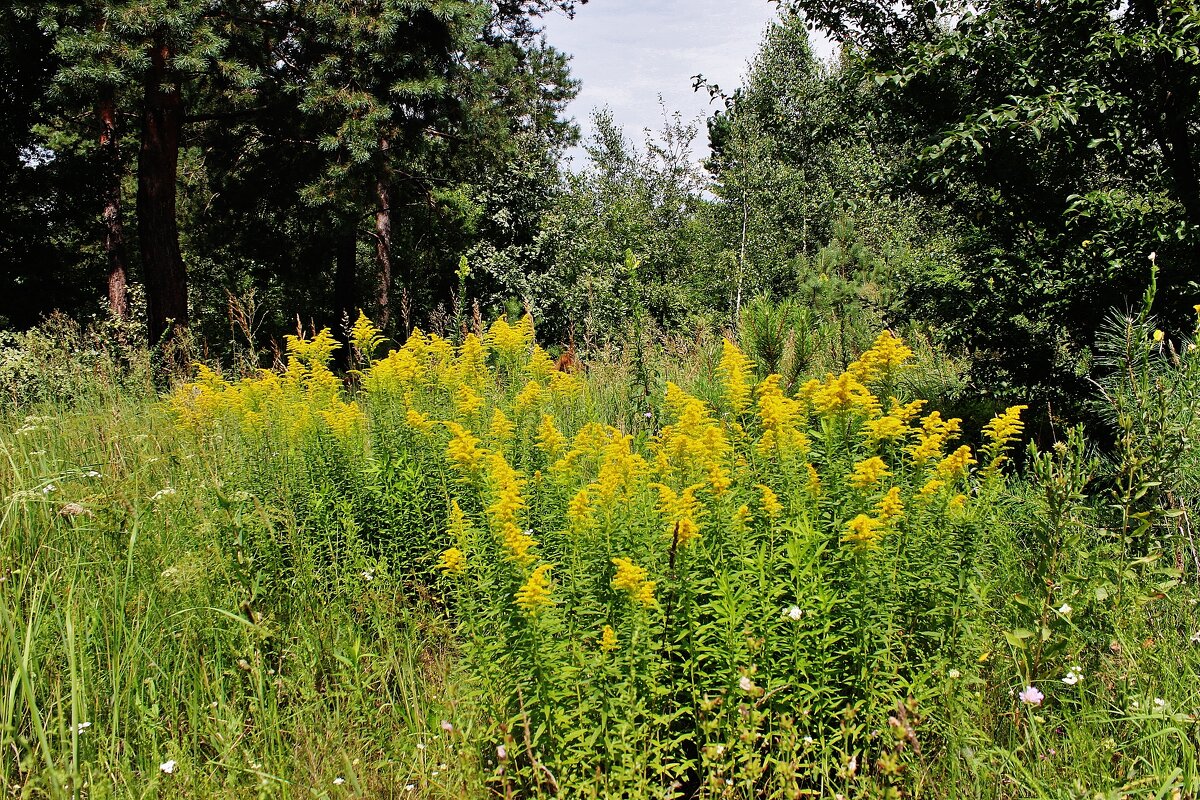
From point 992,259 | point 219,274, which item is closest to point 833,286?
point 992,259

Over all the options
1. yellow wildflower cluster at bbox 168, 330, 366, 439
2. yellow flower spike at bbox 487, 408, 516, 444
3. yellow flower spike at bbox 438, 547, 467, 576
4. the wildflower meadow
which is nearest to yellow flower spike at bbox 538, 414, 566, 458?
the wildflower meadow

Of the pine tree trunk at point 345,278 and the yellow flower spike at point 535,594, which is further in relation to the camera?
the pine tree trunk at point 345,278

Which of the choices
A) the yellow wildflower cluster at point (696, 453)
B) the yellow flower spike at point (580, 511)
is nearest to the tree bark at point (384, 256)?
the yellow wildflower cluster at point (696, 453)

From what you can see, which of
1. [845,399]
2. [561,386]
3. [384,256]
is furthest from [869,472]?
[384,256]

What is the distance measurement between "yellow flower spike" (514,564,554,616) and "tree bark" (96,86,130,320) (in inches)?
578

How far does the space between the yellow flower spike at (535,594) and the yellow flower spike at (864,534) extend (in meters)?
0.92

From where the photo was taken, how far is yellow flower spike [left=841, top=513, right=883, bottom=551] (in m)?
2.25

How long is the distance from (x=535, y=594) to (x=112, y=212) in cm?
1795

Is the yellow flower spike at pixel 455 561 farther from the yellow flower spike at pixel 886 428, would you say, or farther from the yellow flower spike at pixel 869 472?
the yellow flower spike at pixel 886 428

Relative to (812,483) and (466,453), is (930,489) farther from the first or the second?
(466,453)

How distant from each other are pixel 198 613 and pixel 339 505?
2.51 ft

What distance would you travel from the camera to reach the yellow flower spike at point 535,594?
2072 millimetres

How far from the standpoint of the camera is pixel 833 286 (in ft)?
32.0

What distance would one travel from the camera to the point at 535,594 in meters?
2.07
